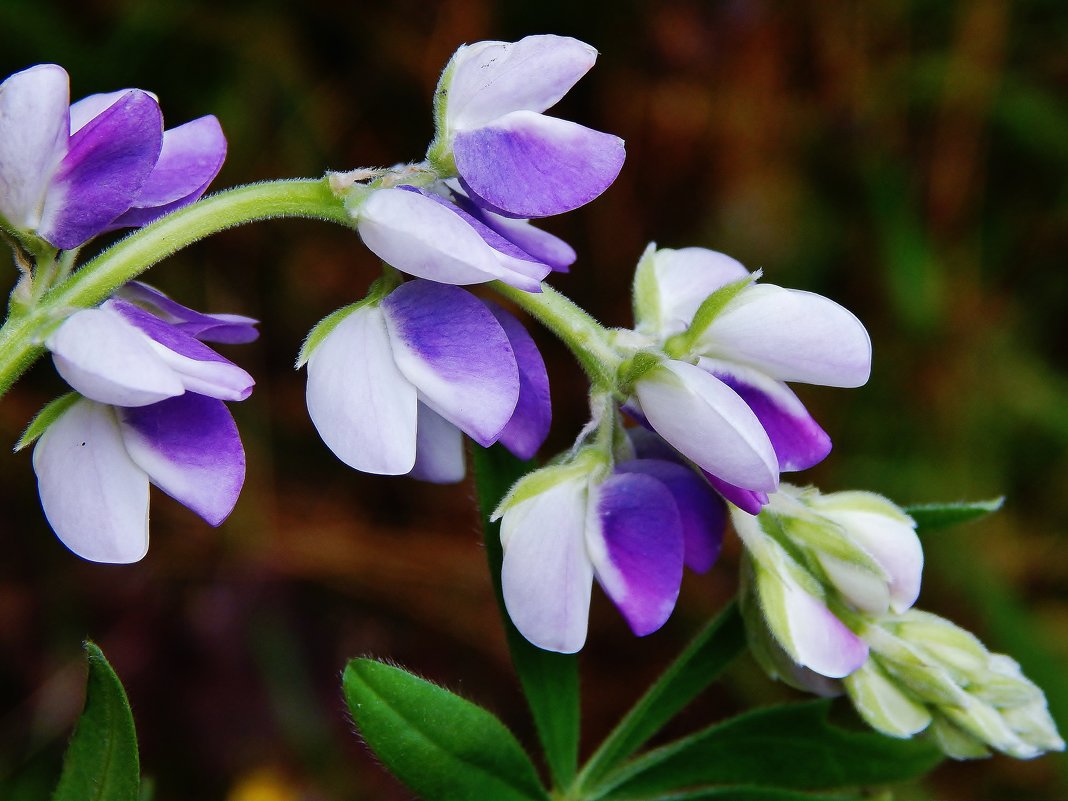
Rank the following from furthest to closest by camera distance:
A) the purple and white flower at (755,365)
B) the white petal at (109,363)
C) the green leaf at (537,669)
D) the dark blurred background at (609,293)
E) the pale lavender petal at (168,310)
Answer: the dark blurred background at (609,293) → the green leaf at (537,669) → the pale lavender petal at (168,310) → the purple and white flower at (755,365) → the white petal at (109,363)

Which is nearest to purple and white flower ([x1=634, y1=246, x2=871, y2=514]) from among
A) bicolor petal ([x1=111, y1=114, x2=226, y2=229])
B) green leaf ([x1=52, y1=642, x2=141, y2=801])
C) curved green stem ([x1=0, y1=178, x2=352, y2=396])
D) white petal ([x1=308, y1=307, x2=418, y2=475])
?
white petal ([x1=308, y1=307, x2=418, y2=475])

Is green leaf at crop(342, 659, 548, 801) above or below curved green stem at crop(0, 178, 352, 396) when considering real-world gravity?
below

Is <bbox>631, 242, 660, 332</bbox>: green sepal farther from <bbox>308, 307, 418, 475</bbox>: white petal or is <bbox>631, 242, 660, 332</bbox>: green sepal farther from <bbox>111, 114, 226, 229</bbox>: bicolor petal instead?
<bbox>111, 114, 226, 229</bbox>: bicolor petal

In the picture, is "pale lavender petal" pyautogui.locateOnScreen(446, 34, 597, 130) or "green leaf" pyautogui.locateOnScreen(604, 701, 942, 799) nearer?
"pale lavender petal" pyautogui.locateOnScreen(446, 34, 597, 130)

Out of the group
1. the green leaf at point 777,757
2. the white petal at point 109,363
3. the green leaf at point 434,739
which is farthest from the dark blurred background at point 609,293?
the white petal at point 109,363

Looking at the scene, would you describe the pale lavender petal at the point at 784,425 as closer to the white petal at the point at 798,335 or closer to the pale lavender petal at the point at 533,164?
the white petal at the point at 798,335

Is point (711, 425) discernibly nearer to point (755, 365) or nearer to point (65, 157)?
point (755, 365)

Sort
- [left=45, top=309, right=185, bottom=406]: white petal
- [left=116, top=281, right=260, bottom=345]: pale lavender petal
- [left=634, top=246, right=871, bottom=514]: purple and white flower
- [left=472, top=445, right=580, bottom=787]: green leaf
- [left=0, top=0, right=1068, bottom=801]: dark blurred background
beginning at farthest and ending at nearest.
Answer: [left=0, top=0, right=1068, bottom=801]: dark blurred background → [left=472, top=445, right=580, bottom=787]: green leaf → [left=116, top=281, right=260, bottom=345]: pale lavender petal → [left=634, top=246, right=871, bottom=514]: purple and white flower → [left=45, top=309, right=185, bottom=406]: white petal
